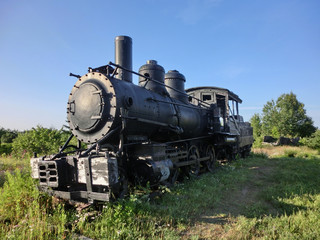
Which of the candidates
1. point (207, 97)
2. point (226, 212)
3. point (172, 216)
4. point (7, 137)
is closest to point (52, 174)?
point (172, 216)

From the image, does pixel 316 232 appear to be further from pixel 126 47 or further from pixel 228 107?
pixel 228 107

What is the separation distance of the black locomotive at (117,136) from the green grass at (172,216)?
13.9 inches

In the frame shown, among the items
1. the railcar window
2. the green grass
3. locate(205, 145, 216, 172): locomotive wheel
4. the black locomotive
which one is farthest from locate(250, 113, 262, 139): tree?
the green grass

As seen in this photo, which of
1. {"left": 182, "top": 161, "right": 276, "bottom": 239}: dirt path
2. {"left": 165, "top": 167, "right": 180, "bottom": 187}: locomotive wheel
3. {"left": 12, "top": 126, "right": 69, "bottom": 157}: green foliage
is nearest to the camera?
{"left": 182, "top": 161, "right": 276, "bottom": 239}: dirt path

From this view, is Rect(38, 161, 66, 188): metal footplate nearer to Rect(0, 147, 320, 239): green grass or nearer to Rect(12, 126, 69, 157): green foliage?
Rect(0, 147, 320, 239): green grass

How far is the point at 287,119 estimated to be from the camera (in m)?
36.5

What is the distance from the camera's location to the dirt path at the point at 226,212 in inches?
126

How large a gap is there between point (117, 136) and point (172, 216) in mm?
1978

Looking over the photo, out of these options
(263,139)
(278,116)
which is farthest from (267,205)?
(278,116)

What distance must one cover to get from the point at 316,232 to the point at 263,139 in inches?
898

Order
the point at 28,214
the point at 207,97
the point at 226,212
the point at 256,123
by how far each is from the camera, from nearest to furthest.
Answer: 1. the point at 28,214
2. the point at 226,212
3. the point at 207,97
4. the point at 256,123

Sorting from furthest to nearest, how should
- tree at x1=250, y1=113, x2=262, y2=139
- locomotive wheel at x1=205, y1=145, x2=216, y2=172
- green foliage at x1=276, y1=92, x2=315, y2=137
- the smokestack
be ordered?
1. tree at x1=250, y1=113, x2=262, y2=139
2. green foliage at x1=276, y1=92, x2=315, y2=137
3. locomotive wheel at x1=205, y1=145, x2=216, y2=172
4. the smokestack

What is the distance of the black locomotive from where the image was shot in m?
3.55

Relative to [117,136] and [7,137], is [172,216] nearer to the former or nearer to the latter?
[117,136]
